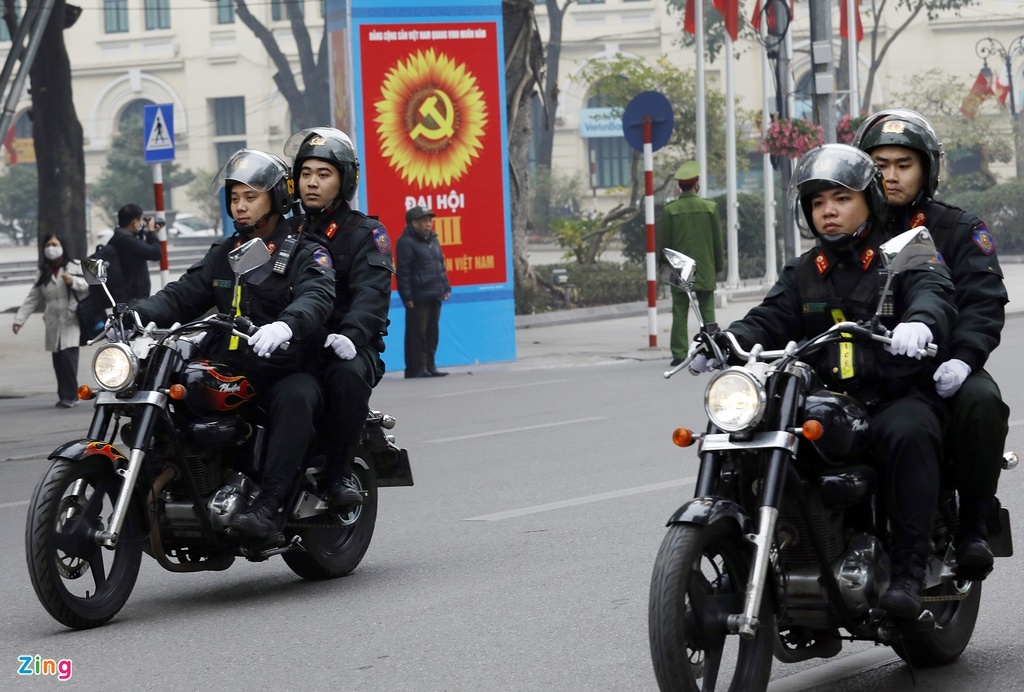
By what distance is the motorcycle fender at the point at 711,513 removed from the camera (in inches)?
161

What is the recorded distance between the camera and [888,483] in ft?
14.8

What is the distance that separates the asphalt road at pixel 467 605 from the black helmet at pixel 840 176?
1424 millimetres

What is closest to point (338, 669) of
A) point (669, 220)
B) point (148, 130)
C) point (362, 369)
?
point (362, 369)

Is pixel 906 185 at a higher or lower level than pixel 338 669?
higher

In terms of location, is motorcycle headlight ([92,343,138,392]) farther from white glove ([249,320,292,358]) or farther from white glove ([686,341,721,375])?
white glove ([686,341,721,375])

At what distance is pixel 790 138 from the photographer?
958 inches

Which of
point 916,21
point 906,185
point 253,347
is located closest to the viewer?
point 906,185

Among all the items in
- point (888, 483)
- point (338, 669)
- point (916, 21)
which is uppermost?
point (916, 21)

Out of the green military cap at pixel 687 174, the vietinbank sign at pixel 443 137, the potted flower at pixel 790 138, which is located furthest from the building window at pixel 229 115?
the green military cap at pixel 687 174

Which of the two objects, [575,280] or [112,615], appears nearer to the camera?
[112,615]

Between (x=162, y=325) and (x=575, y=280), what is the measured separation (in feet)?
66.6

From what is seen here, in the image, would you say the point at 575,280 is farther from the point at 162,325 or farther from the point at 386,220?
the point at 162,325

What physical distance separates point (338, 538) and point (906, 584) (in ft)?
9.81

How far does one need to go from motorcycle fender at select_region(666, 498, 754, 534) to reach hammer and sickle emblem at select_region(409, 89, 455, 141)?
531 inches
